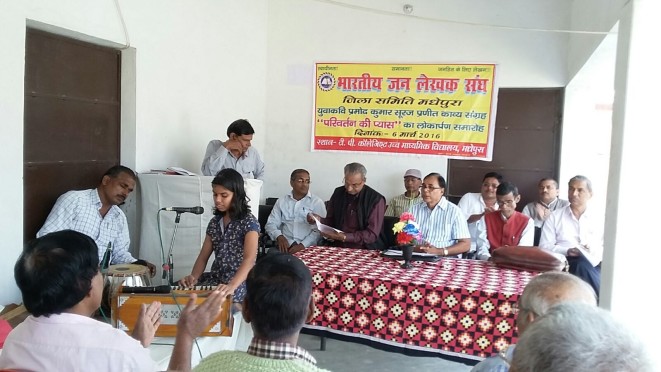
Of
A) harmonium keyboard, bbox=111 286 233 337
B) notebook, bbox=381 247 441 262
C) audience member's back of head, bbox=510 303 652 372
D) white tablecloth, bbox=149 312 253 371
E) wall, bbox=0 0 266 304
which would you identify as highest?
wall, bbox=0 0 266 304

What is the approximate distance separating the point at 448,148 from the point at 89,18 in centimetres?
386

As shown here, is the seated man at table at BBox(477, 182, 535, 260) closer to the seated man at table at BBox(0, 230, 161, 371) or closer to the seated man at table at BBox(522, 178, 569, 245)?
the seated man at table at BBox(522, 178, 569, 245)

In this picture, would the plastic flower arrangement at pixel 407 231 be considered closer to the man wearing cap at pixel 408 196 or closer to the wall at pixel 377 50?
the man wearing cap at pixel 408 196

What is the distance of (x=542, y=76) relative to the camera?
6.13 m

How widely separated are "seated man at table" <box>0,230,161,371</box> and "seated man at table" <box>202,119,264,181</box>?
3.62 m

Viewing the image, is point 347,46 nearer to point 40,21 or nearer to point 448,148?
point 448,148

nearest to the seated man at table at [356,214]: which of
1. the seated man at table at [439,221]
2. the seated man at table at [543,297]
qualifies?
the seated man at table at [439,221]

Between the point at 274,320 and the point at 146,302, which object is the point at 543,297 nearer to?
the point at 274,320

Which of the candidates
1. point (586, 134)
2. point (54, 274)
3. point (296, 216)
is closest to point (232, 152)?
point (296, 216)

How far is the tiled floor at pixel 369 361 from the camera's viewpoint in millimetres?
3779

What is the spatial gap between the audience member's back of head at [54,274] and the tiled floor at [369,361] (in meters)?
2.31

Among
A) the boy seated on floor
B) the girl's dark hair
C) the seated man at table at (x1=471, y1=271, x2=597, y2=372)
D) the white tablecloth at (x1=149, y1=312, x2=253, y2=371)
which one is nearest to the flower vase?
the girl's dark hair

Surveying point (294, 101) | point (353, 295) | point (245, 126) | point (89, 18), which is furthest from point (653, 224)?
point (294, 101)

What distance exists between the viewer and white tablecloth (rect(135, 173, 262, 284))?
4.78m
